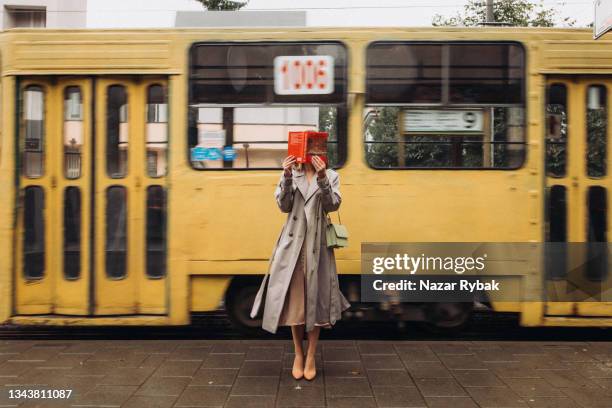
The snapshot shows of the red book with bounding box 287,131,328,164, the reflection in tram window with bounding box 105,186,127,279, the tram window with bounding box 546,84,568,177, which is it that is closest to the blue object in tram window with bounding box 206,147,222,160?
the reflection in tram window with bounding box 105,186,127,279

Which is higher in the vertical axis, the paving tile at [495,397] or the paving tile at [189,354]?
the paving tile at [189,354]

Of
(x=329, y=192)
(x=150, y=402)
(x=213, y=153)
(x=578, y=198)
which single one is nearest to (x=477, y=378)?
(x=329, y=192)

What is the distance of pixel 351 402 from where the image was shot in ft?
15.0

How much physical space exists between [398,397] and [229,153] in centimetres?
282

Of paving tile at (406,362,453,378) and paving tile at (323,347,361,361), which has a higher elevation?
paving tile at (323,347,361,361)

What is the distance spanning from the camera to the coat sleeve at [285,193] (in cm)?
481

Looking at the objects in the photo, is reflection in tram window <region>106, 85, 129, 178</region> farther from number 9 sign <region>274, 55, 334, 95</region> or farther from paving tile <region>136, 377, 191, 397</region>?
paving tile <region>136, 377, 191, 397</region>

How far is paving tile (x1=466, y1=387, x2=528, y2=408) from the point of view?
14.9 feet

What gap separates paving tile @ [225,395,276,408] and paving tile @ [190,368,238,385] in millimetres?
357

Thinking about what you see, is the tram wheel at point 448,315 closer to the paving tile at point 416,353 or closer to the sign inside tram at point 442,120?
the paving tile at point 416,353

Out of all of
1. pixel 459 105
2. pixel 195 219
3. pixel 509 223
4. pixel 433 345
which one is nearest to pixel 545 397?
pixel 433 345

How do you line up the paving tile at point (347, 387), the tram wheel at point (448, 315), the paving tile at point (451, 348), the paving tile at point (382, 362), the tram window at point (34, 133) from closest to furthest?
the paving tile at point (347, 387) → the paving tile at point (382, 362) → the paving tile at point (451, 348) → the tram window at point (34, 133) → the tram wheel at point (448, 315)

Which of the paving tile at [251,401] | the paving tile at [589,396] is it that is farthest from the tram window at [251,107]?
the paving tile at [589,396]

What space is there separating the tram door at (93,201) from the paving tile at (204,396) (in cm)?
161
